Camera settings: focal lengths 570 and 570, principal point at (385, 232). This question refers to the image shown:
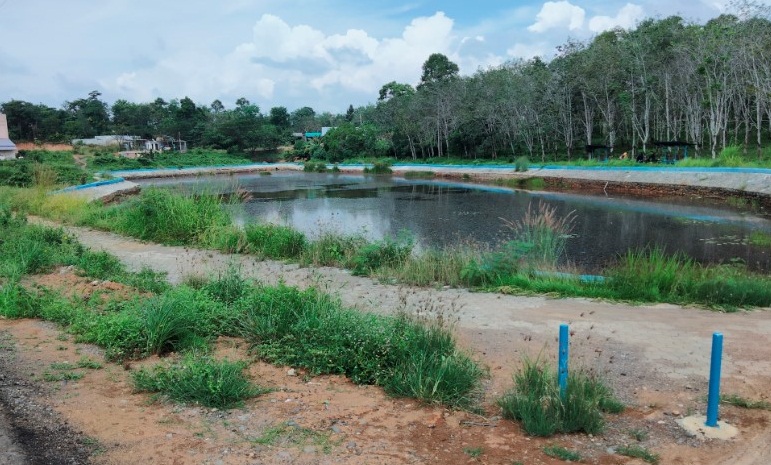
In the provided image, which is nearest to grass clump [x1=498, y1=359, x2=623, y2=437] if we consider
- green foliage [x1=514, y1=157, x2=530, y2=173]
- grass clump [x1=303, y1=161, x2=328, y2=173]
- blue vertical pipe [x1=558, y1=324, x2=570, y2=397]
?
blue vertical pipe [x1=558, y1=324, x2=570, y2=397]

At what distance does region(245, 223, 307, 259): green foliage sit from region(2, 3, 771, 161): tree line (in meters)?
23.0

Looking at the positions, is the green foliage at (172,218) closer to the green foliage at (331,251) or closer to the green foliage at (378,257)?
the green foliage at (331,251)

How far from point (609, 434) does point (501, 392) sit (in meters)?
0.94

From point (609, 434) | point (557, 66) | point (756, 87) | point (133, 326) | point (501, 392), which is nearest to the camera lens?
point (609, 434)

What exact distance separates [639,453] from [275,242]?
878 centimetres

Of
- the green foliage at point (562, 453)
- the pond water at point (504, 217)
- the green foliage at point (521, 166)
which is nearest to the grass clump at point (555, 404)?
the green foliage at point (562, 453)

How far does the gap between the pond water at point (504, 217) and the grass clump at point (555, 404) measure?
7.50 meters

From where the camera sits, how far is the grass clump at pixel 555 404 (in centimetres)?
388

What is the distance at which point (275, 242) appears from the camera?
37.5 feet

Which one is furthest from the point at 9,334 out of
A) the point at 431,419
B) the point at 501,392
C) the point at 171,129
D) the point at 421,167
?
the point at 171,129

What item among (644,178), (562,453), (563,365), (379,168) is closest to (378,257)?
(563,365)

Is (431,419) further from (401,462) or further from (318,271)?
(318,271)

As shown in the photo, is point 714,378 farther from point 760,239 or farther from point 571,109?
point 571,109

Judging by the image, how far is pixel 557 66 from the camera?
37.2 metres
